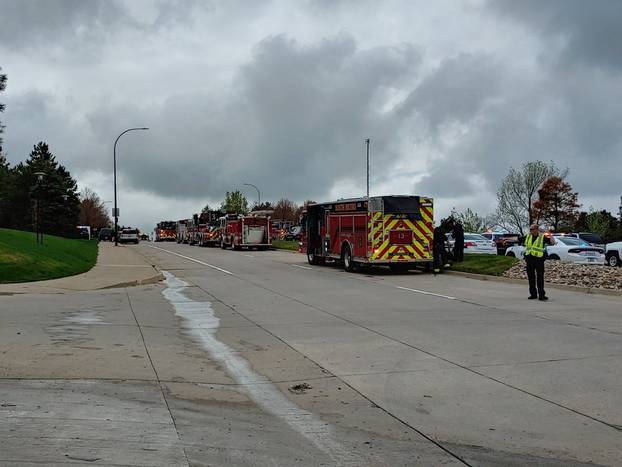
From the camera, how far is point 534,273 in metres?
15.8

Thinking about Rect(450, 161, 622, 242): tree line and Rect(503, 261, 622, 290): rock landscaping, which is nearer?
Rect(503, 261, 622, 290): rock landscaping

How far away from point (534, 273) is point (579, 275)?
420cm

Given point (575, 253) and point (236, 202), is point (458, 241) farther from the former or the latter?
point (236, 202)

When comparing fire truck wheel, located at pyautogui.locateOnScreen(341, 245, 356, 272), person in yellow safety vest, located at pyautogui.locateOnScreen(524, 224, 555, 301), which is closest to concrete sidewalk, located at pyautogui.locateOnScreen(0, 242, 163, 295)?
fire truck wheel, located at pyautogui.locateOnScreen(341, 245, 356, 272)

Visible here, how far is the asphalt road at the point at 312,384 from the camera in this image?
5.17m

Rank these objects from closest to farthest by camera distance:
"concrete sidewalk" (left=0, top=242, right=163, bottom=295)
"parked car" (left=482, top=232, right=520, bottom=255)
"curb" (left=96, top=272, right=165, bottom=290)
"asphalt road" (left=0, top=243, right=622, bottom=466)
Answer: "asphalt road" (left=0, top=243, right=622, bottom=466)
"concrete sidewalk" (left=0, top=242, right=163, bottom=295)
"curb" (left=96, top=272, right=165, bottom=290)
"parked car" (left=482, top=232, right=520, bottom=255)

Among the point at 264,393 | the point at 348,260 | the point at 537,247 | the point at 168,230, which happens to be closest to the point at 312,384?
the point at 264,393

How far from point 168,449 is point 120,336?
219 inches

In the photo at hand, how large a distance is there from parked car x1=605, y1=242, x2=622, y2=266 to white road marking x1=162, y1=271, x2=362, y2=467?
20.3 meters

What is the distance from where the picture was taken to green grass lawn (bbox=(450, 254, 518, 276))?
22.4 m

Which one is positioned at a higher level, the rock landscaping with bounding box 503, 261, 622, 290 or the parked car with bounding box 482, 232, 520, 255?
the parked car with bounding box 482, 232, 520, 255

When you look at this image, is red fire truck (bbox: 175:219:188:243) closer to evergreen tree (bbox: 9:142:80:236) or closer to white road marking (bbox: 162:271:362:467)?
evergreen tree (bbox: 9:142:80:236)

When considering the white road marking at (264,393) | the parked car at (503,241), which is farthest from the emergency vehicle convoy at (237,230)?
the white road marking at (264,393)

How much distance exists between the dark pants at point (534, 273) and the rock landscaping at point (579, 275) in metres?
2.78
